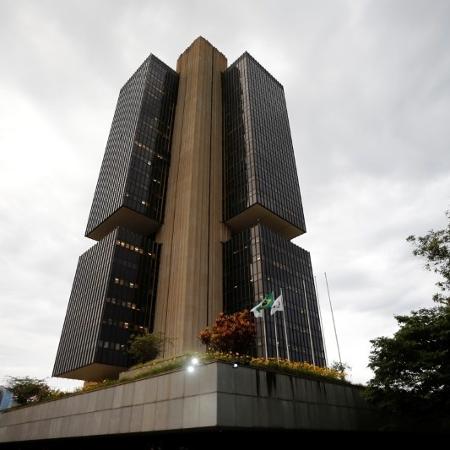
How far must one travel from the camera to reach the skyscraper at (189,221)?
9131 centimetres

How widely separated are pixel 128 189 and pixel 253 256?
3910cm

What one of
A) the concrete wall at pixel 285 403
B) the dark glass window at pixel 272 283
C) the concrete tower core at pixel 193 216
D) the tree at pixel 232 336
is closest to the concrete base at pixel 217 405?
the concrete wall at pixel 285 403

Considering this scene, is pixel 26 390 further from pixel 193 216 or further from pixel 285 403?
pixel 193 216

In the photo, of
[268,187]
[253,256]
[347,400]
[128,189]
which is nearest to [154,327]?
[253,256]

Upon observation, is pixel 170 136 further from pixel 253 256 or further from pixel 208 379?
pixel 208 379

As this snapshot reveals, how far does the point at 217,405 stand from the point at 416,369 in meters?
15.6

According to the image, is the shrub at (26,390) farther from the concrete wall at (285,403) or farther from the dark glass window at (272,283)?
the dark glass window at (272,283)

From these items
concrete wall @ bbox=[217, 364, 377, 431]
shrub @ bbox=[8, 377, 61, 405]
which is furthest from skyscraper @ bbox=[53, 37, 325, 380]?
concrete wall @ bbox=[217, 364, 377, 431]

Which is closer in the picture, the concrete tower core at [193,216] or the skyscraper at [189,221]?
the concrete tower core at [193,216]

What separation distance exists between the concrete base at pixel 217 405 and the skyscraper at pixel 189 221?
163 feet

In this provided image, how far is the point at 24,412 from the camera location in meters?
43.7

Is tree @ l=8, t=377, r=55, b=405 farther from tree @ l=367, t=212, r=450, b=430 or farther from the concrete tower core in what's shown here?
tree @ l=367, t=212, r=450, b=430

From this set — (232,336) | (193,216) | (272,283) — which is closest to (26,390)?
(232,336)

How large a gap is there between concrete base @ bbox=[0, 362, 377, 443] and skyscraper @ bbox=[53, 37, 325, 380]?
4956 cm
